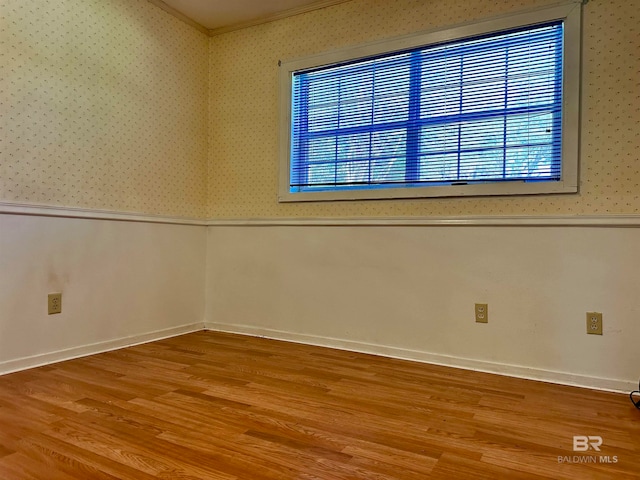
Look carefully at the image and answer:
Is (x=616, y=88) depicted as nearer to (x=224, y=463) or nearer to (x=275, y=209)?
(x=275, y=209)

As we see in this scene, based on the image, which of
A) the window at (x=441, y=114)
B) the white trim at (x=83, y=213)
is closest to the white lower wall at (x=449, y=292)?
the window at (x=441, y=114)

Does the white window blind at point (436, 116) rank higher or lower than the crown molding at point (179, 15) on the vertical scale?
Result: lower

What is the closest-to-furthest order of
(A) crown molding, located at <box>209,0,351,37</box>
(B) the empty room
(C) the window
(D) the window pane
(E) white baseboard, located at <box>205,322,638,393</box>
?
(B) the empty room
(E) white baseboard, located at <box>205,322,638,393</box>
(C) the window
(D) the window pane
(A) crown molding, located at <box>209,0,351,37</box>

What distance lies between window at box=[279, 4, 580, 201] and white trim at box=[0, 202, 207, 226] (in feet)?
2.70

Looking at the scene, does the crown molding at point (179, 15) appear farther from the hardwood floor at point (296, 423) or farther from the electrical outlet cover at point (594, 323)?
the electrical outlet cover at point (594, 323)

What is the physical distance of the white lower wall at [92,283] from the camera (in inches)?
86.7

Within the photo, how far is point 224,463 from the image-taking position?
1.31m

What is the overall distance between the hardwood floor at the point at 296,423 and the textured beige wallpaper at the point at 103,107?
1021mm

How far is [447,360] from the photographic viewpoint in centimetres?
247

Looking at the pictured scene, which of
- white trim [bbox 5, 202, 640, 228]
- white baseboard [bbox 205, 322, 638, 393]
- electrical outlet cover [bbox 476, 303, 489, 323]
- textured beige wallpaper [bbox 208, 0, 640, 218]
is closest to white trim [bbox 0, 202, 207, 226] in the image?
white trim [bbox 5, 202, 640, 228]

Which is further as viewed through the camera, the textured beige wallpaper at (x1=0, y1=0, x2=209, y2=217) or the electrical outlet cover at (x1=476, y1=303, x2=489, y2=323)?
the electrical outlet cover at (x1=476, y1=303, x2=489, y2=323)

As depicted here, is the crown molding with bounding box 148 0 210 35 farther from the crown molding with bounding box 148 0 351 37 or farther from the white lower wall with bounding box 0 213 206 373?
the white lower wall with bounding box 0 213 206 373

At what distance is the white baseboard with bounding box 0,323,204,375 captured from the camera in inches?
86.2

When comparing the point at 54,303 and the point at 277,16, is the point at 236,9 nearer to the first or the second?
the point at 277,16
